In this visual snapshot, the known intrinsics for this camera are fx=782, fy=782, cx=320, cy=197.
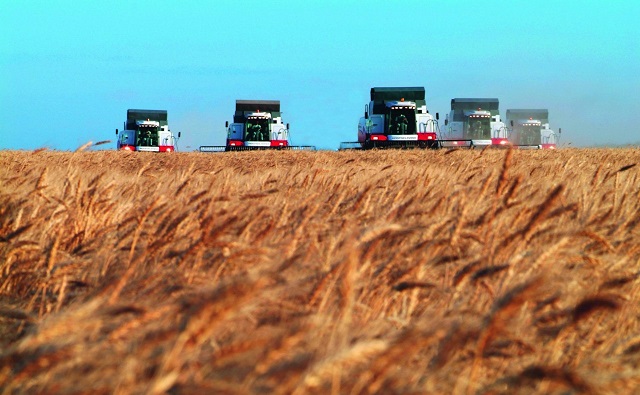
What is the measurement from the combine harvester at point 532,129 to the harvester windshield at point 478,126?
6.05 feet

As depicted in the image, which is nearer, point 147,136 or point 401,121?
point 401,121

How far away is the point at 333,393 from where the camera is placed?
1.66 meters

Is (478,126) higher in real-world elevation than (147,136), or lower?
higher

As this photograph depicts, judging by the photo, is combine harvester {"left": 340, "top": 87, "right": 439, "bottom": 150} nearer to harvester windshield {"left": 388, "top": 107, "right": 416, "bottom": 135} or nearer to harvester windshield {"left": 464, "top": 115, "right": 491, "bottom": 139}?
harvester windshield {"left": 388, "top": 107, "right": 416, "bottom": 135}

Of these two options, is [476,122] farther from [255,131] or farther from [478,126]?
[255,131]

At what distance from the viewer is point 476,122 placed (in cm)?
3756

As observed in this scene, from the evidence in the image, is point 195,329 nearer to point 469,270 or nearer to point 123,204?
point 469,270

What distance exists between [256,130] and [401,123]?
7.61m

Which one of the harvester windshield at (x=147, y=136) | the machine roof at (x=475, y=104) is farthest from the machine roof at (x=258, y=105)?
the machine roof at (x=475, y=104)

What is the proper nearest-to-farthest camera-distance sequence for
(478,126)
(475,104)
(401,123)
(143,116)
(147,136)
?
(401,123) → (478,126) → (475,104) → (147,136) → (143,116)

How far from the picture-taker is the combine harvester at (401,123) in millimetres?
34781

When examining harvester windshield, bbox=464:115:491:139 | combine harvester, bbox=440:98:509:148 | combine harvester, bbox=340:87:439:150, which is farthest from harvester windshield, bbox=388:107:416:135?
harvester windshield, bbox=464:115:491:139

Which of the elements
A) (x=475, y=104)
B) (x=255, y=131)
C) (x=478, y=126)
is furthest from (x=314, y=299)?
(x=475, y=104)

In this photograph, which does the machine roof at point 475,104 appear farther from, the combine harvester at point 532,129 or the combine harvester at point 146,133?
the combine harvester at point 146,133
